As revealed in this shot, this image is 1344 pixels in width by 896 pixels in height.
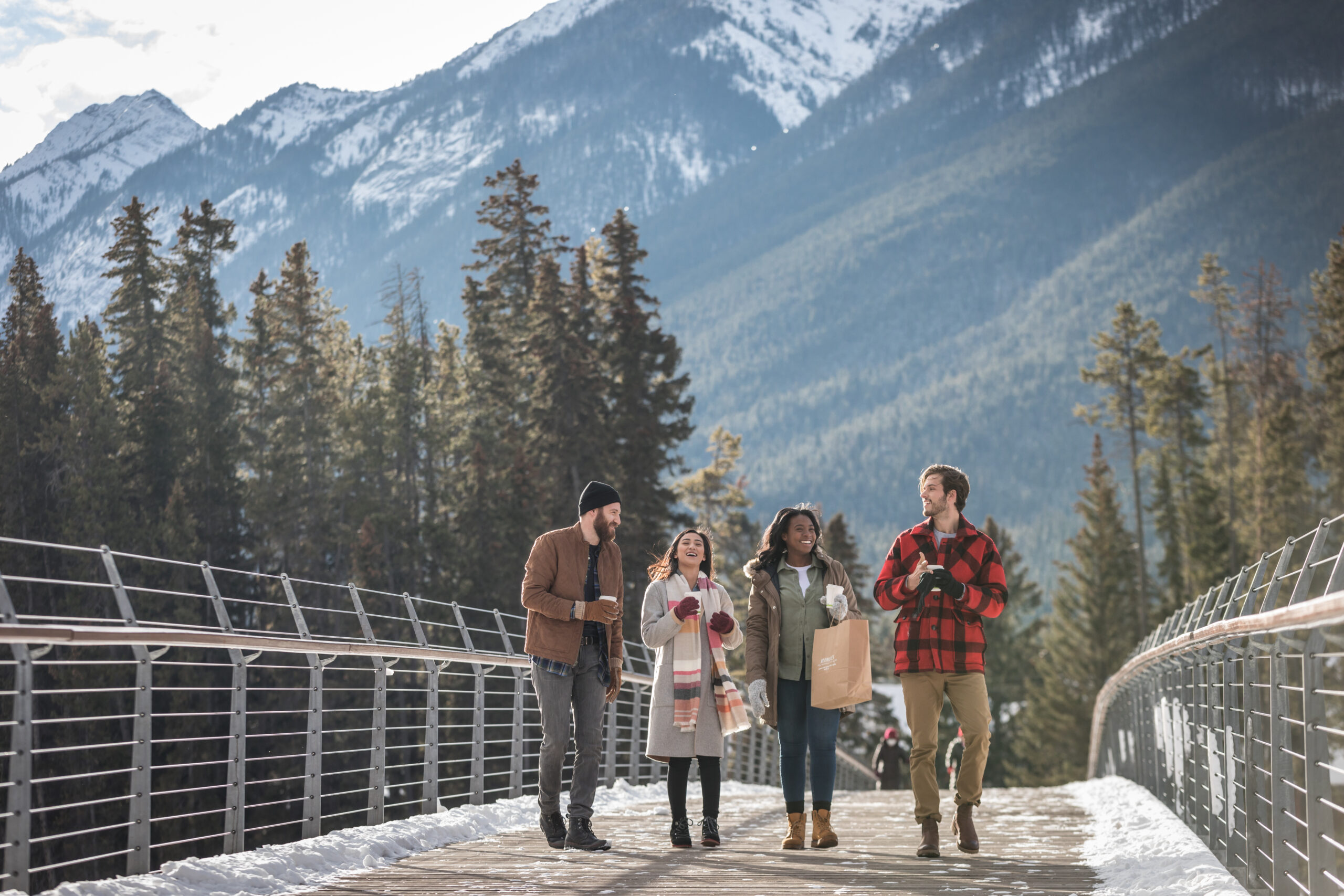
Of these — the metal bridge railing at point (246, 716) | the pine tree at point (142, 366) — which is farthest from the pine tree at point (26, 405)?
the pine tree at point (142, 366)

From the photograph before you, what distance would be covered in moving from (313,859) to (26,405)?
42.4 m

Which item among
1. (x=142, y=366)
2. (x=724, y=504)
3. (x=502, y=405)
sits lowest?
(x=724, y=504)

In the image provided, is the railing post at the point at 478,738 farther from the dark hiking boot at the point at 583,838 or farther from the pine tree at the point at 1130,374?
the pine tree at the point at 1130,374

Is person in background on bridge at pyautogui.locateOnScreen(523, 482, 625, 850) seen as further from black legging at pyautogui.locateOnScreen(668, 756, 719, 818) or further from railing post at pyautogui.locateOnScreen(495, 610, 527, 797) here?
railing post at pyautogui.locateOnScreen(495, 610, 527, 797)

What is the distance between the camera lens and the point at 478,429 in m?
51.1

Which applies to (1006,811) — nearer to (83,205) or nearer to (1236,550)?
Result: (83,205)

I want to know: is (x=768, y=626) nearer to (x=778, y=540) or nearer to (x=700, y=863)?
(x=778, y=540)

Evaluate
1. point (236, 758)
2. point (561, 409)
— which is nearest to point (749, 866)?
point (236, 758)

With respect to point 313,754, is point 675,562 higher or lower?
higher

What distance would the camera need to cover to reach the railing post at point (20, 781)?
5.15 m

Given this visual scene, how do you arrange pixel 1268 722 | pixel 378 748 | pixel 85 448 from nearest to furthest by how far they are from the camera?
1. pixel 1268 722
2. pixel 378 748
3. pixel 85 448

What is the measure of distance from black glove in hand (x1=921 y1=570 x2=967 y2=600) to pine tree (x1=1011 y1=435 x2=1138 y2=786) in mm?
61303

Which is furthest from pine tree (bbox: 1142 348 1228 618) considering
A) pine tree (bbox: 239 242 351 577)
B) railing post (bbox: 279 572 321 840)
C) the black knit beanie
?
railing post (bbox: 279 572 321 840)

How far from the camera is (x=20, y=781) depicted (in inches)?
203
